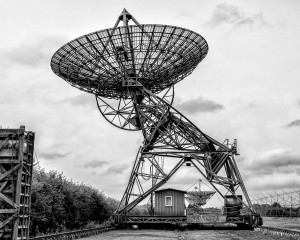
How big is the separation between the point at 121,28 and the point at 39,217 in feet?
39.4

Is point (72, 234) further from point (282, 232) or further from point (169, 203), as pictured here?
point (169, 203)

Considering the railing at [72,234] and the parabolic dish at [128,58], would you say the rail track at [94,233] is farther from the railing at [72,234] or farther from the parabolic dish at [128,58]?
the parabolic dish at [128,58]

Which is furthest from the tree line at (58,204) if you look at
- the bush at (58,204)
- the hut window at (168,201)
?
the hut window at (168,201)

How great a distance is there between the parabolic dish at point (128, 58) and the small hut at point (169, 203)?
8.72 meters

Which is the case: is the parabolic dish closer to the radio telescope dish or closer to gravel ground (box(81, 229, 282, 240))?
the radio telescope dish

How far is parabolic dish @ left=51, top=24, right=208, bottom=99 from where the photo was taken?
84.2 ft

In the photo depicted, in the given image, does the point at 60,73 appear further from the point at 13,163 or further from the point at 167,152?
the point at 13,163

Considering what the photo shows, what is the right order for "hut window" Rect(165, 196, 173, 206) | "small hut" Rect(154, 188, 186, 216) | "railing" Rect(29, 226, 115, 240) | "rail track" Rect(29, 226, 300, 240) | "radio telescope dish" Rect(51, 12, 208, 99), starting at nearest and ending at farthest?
"railing" Rect(29, 226, 115, 240) → "rail track" Rect(29, 226, 300, 240) → "radio telescope dish" Rect(51, 12, 208, 99) → "small hut" Rect(154, 188, 186, 216) → "hut window" Rect(165, 196, 173, 206)

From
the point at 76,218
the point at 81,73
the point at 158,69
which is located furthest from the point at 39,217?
the point at 158,69

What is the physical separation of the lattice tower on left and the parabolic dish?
13362mm

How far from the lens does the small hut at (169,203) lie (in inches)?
1302

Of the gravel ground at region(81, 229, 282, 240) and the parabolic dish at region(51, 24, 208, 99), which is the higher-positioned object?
the parabolic dish at region(51, 24, 208, 99)

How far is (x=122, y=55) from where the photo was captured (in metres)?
27.6

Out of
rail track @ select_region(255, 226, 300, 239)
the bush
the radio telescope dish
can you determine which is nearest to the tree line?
the bush
